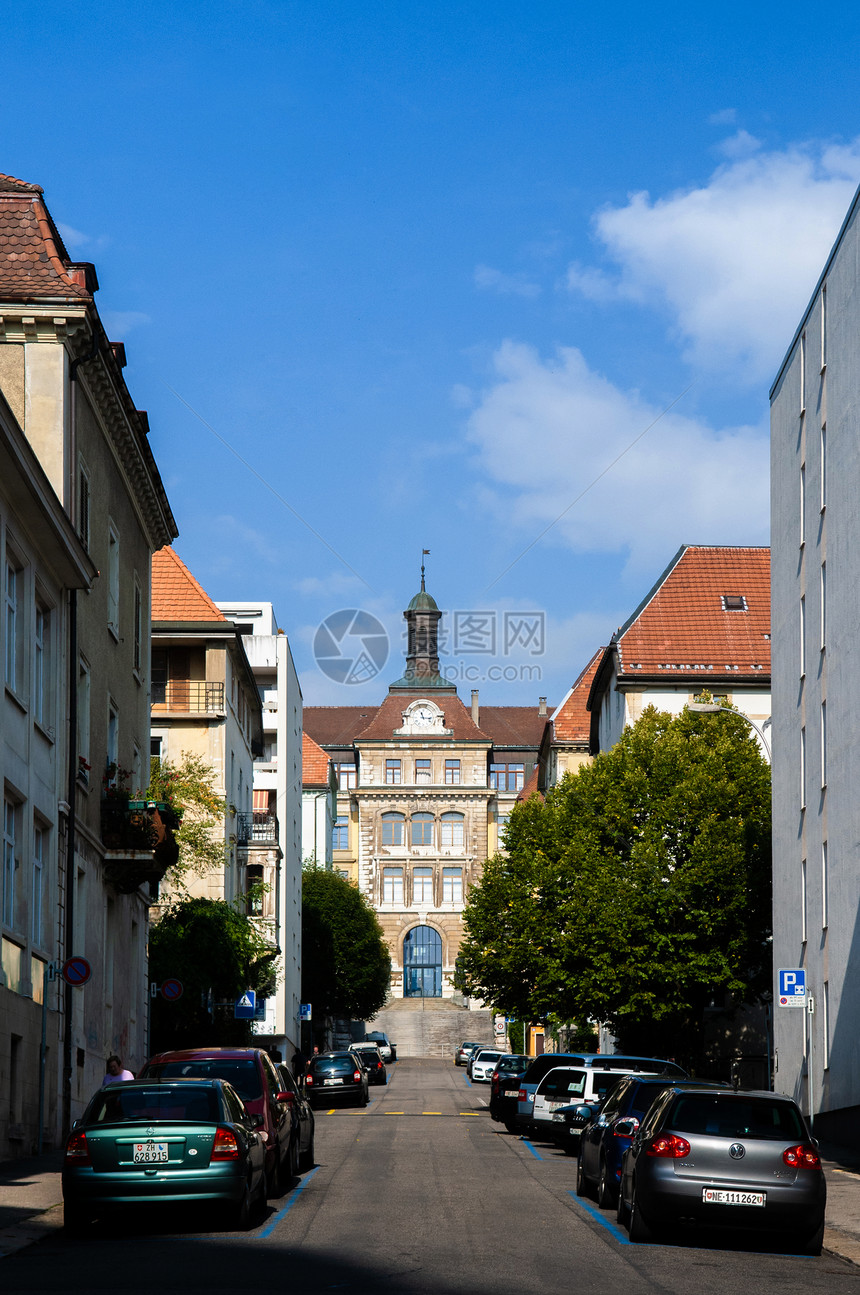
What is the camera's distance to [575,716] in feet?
291

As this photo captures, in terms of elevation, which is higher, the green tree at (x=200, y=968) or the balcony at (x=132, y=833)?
the balcony at (x=132, y=833)

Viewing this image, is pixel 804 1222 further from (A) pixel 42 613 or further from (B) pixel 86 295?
(B) pixel 86 295

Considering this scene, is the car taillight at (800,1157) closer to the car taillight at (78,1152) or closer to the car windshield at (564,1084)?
the car taillight at (78,1152)

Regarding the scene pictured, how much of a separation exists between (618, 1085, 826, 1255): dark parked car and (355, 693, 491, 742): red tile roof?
117088 millimetres

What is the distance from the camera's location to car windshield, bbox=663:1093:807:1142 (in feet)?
51.1

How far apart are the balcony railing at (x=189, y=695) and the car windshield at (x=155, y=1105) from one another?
40316 millimetres

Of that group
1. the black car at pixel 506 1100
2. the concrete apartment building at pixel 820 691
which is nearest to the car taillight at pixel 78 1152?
the concrete apartment building at pixel 820 691

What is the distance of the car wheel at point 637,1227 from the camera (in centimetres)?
1555

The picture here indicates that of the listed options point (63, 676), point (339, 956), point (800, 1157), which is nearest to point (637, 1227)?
point (800, 1157)

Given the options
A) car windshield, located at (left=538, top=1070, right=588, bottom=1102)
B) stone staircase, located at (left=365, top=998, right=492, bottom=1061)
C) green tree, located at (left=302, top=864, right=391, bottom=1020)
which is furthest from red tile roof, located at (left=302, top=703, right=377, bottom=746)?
car windshield, located at (left=538, top=1070, right=588, bottom=1102)

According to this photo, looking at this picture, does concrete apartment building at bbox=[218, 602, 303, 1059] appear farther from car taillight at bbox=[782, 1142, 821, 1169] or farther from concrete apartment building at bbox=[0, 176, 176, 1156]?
car taillight at bbox=[782, 1142, 821, 1169]

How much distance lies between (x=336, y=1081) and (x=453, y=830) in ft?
275

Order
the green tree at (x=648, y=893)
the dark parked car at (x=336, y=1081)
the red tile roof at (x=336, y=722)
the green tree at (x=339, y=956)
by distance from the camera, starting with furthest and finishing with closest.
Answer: the red tile roof at (x=336, y=722) < the green tree at (x=339, y=956) < the dark parked car at (x=336, y=1081) < the green tree at (x=648, y=893)

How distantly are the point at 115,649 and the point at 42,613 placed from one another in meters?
6.70
